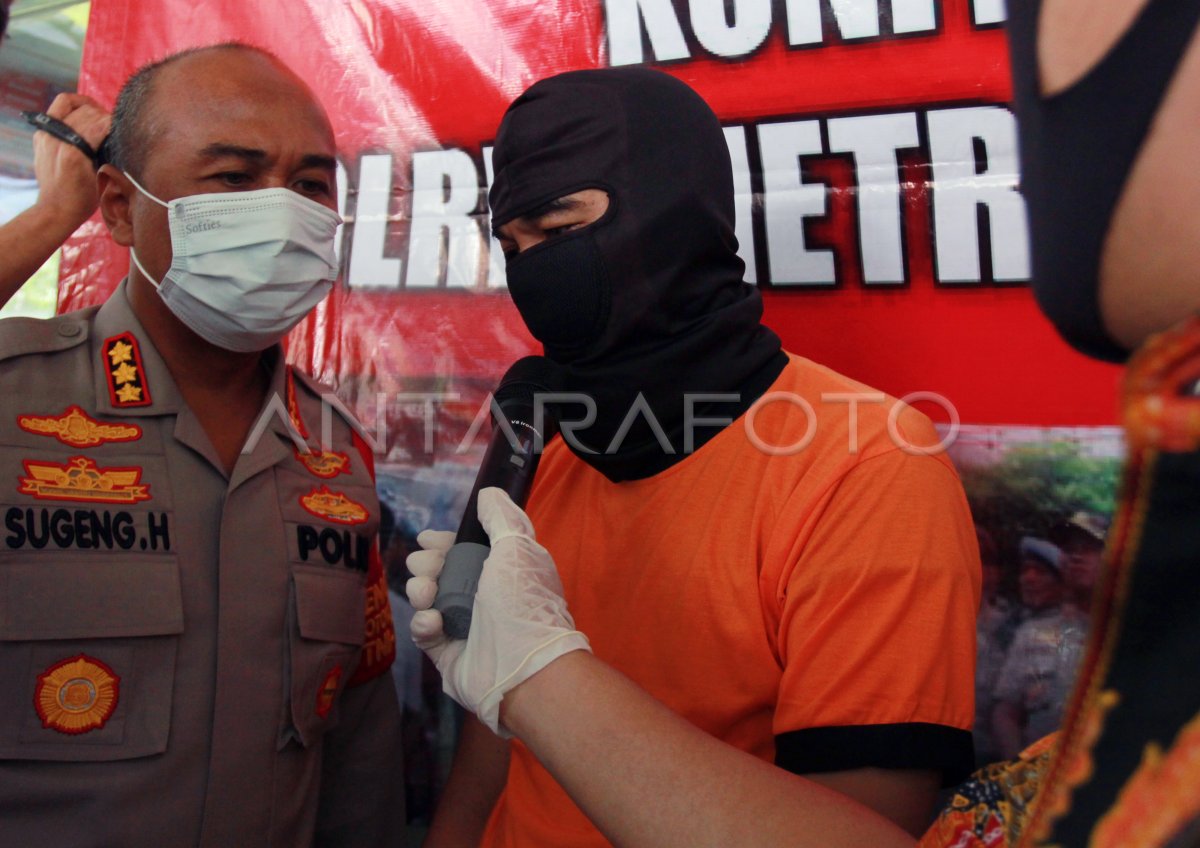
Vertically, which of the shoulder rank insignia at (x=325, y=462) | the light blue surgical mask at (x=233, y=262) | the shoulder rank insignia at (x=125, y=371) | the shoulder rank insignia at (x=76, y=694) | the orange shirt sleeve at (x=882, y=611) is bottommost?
the shoulder rank insignia at (x=76, y=694)

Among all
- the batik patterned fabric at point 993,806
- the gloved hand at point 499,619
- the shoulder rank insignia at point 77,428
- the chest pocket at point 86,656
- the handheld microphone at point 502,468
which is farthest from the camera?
the shoulder rank insignia at point 77,428

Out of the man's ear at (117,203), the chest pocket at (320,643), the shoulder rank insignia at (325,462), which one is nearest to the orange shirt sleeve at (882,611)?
the chest pocket at (320,643)

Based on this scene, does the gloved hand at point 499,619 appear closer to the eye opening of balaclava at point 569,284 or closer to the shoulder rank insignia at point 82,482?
the eye opening of balaclava at point 569,284

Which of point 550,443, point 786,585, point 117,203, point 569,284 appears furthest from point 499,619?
point 117,203

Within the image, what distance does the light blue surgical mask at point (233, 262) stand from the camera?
1.41 metres

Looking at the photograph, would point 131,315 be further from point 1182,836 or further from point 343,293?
point 1182,836

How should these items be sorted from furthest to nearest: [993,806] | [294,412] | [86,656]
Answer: [294,412] → [86,656] → [993,806]

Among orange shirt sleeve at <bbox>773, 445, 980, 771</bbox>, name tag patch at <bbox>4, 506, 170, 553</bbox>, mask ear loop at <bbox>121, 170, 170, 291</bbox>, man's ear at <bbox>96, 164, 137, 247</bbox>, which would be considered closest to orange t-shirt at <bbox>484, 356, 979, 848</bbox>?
orange shirt sleeve at <bbox>773, 445, 980, 771</bbox>

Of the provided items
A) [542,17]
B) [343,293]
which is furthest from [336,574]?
[542,17]

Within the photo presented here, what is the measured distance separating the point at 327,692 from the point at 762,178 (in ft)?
3.71

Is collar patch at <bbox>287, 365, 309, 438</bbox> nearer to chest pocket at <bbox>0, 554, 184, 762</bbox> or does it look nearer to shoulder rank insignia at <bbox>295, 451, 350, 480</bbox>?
shoulder rank insignia at <bbox>295, 451, 350, 480</bbox>

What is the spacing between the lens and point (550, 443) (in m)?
1.47

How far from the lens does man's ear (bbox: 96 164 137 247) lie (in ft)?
4.90

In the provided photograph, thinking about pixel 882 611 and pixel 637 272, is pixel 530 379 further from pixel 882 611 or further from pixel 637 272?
pixel 882 611
